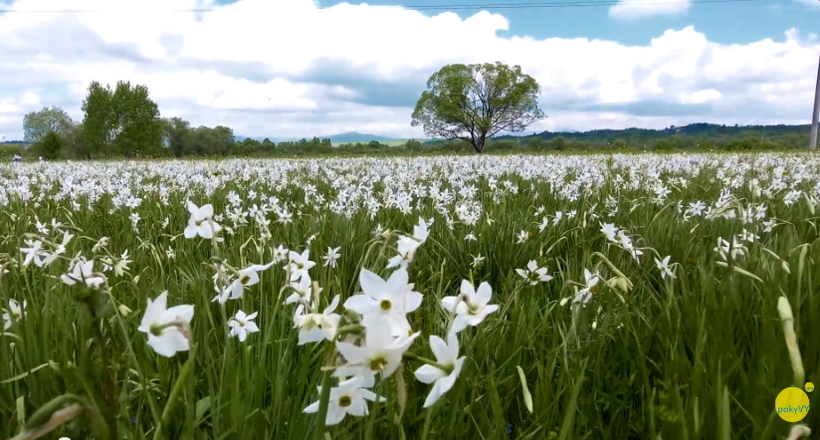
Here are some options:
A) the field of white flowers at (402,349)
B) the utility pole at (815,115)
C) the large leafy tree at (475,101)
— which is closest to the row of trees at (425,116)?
the large leafy tree at (475,101)

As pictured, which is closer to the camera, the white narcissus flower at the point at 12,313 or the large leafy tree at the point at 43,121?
the white narcissus flower at the point at 12,313

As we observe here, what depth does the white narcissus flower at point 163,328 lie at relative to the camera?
95 centimetres

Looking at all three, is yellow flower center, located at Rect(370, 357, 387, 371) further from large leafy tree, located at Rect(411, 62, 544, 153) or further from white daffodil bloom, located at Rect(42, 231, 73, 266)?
large leafy tree, located at Rect(411, 62, 544, 153)

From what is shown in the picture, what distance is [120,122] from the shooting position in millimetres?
80938

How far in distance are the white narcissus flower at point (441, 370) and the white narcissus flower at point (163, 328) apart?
16.3 inches

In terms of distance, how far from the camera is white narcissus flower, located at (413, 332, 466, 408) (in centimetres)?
87

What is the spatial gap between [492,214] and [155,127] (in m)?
87.3

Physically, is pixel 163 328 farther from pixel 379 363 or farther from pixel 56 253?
pixel 56 253

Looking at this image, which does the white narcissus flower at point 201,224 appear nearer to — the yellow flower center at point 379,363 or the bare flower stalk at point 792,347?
the yellow flower center at point 379,363

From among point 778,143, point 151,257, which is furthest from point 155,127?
point 151,257

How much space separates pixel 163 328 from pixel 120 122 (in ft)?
300

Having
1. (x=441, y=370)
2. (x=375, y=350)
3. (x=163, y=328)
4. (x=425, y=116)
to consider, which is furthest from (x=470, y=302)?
(x=425, y=116)

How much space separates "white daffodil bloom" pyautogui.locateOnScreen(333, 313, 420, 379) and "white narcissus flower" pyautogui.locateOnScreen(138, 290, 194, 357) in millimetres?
306

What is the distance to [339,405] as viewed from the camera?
3.33 ft
